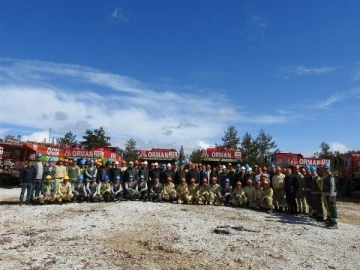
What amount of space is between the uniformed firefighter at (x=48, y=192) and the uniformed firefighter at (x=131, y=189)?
291 cm

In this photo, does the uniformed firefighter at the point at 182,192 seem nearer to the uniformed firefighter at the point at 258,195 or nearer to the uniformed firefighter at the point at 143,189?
the uniformed firefighter at the point at 143,189

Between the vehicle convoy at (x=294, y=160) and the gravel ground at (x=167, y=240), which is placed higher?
the vehicle convoy at (x=294, y=160)

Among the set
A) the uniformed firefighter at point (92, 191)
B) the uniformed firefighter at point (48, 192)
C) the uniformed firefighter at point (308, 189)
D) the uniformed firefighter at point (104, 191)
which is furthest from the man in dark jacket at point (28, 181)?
the uniformed firefighter at point (308, 189)

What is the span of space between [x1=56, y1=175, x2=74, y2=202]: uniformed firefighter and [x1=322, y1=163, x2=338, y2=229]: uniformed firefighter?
970 cm

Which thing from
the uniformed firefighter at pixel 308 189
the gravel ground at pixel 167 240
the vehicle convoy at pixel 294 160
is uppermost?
the vehicle convoy at pixel 294 160

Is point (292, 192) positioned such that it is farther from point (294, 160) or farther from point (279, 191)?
point (294, 160)

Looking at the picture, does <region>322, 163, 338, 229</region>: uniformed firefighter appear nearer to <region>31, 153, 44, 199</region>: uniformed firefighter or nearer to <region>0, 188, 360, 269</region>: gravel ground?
<region>0, 188, 360, 269</region>: gravel ground

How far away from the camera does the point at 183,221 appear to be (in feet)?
40.6

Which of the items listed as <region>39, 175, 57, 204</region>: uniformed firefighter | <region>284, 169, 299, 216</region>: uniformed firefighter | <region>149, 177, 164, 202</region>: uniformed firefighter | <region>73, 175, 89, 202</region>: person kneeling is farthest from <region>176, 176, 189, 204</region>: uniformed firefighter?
<region>39, 175, 57, 204</region>: uniformed firefighter

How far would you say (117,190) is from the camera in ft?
57.2

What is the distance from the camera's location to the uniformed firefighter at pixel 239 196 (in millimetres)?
16703

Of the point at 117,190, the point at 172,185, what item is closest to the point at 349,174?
the point at 172,185

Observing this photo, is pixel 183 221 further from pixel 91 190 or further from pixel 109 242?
pixel 91 190

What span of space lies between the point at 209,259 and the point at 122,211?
611cm
